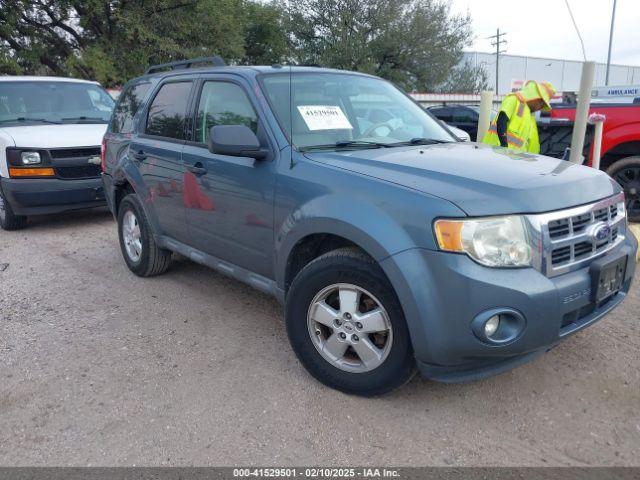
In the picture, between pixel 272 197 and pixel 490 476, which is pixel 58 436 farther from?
pixel 490 476

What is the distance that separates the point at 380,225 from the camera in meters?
2.53

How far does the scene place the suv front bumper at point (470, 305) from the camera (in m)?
2.31

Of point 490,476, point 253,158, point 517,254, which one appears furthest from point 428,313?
point 253,158

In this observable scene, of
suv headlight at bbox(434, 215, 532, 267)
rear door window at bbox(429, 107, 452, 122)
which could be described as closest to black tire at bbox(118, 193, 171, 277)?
suv headlight at bbox(434, 215, 532, 267)

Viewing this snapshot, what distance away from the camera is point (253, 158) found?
128 inches

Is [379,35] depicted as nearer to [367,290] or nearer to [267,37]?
[267,37]

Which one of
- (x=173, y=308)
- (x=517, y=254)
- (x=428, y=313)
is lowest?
(x=173, y=308)

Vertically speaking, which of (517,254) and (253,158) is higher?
(253,158)

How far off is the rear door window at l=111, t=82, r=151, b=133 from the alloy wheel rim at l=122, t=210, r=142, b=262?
0.81m

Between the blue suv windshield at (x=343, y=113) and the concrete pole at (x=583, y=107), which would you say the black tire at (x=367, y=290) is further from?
the concrete pole at (x=583, y=107)

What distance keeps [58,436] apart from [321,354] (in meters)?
1.39

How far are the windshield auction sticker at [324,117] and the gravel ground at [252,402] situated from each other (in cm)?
147

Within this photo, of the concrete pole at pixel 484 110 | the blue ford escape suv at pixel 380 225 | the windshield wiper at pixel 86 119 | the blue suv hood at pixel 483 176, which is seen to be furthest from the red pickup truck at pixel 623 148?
the windshield wiper at pixel 86 119

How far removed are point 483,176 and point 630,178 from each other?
15.6 feet
